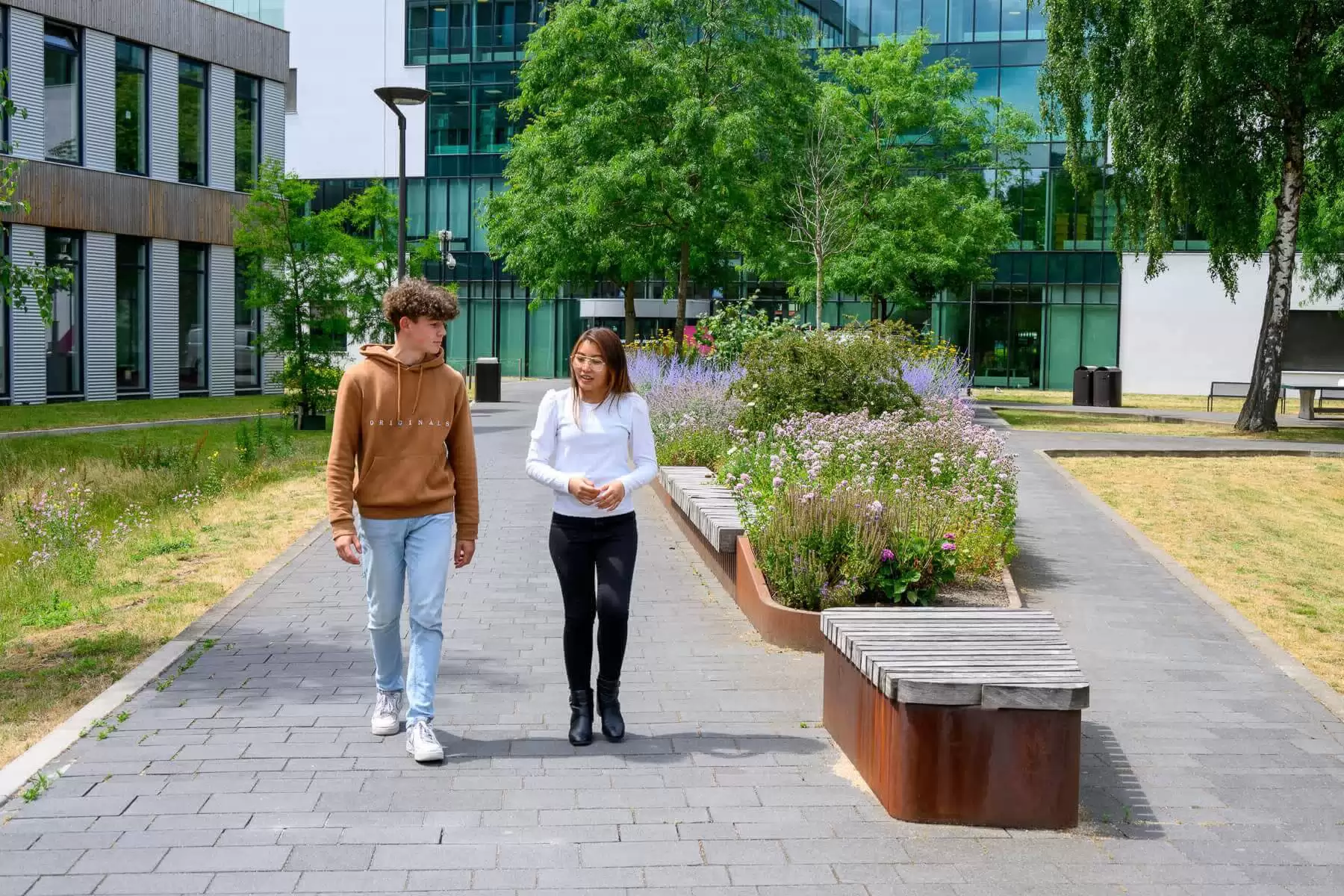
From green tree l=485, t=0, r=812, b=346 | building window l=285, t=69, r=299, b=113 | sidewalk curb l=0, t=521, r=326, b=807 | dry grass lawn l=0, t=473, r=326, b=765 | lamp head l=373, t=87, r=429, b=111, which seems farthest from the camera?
building window l=285, t=69, r=299, b=113

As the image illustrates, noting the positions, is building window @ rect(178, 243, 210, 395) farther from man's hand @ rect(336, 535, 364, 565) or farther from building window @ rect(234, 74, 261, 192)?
man's hand @ rect(336, 535, 364, 565)

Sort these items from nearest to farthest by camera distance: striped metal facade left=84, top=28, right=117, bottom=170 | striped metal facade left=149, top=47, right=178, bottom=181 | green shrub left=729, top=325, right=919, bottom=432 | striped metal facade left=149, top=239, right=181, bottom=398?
green shrub left=729, top=325, right=919, bottom=432
striped metal facade left=84, top=28, right=117, bottom=170
striped metal facade left=149, top=47, right=178, bottom=181
striped metal facade left=149, top=239, right=181, bottom=398

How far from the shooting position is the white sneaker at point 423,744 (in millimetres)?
5641

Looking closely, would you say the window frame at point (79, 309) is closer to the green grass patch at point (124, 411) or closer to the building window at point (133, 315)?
the green grass patch at point (124, 411)

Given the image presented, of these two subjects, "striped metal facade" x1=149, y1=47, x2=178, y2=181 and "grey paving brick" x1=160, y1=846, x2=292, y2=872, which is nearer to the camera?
"grey paving brick" x1=160, y1=846, x2=292, y2=872

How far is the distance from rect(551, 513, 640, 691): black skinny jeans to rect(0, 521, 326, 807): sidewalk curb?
2.05 metres

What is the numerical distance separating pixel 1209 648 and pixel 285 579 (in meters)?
5.92

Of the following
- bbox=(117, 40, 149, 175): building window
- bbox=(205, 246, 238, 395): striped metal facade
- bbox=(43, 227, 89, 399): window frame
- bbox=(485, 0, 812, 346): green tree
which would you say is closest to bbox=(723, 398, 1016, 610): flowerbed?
bbox=(485, 0, 812, 346): green tree

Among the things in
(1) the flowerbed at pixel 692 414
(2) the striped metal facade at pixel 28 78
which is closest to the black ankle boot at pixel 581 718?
(1) the flowerbed at pixel 692 414

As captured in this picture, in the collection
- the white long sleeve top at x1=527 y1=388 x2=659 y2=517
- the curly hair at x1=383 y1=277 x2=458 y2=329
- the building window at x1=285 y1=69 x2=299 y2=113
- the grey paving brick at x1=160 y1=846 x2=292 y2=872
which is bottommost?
the grey paving brick at x1=160 y1=846 x2=292 y2=872

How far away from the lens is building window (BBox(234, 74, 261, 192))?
38094 millimetres

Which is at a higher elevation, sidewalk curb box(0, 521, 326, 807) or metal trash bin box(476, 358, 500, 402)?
metal trash bin box(476, 358, 500, 402)

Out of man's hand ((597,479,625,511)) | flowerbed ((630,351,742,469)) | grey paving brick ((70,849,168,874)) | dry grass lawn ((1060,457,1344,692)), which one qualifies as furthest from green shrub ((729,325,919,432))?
grey paving brick ((70,849,168,874))

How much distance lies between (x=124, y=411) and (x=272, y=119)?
1239 centimetres
